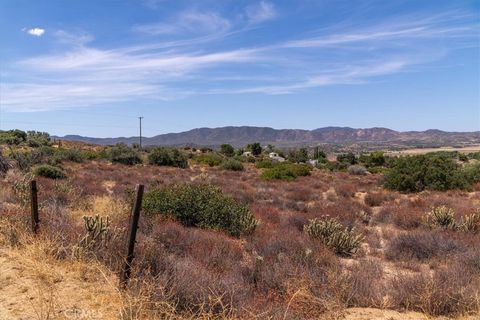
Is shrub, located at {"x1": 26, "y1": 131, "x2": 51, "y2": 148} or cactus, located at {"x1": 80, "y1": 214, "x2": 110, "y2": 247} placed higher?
shrub, located at {"x1": 26, "y1": 131, "x2": 51, "y2": 148}

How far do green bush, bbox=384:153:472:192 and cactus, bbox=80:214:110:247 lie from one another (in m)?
20.1

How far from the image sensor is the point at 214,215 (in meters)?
11.8

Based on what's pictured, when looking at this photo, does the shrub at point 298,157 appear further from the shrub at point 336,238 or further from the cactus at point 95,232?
the cactus at point 95,232

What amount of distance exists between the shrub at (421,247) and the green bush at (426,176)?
1398cm

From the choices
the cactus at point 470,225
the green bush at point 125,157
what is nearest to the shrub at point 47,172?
the cactus at point 470,225

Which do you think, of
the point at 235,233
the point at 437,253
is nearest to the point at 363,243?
the point at 437,253

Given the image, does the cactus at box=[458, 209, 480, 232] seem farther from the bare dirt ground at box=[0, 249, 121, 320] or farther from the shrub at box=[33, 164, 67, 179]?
the shrub at box=[33, 164, 67, 179]

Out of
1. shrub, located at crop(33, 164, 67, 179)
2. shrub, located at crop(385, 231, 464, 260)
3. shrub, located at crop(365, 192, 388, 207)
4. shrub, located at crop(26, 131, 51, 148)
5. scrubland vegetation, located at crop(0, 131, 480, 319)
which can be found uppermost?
shrub, located at crop(26, 131, 51, 148)

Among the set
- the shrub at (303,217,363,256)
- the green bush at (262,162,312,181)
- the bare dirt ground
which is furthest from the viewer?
the green bush at (262,162,312,181)

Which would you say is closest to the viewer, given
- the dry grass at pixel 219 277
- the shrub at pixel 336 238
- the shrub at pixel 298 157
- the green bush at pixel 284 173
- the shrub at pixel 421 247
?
the dry grass at pixel 219 277

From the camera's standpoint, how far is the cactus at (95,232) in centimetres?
730

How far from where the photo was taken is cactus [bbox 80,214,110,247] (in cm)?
730

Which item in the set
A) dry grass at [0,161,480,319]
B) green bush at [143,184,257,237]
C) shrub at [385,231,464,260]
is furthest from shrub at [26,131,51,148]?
shrub at [385,231,464,260]

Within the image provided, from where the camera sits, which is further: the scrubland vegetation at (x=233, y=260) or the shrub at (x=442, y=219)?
the shrub at (x=442, y=219)
